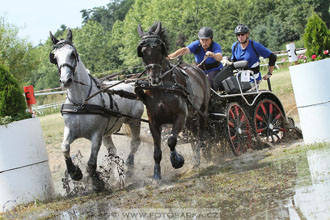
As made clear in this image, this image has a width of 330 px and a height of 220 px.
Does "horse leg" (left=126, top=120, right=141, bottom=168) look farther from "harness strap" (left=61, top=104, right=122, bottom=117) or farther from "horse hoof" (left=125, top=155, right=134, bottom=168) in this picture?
"harness strap" (left=61, top=104, right=122, bottom=117)

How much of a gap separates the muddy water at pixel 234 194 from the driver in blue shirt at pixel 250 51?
82.9 inches

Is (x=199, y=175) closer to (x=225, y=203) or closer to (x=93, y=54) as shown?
(x=225, y=203)

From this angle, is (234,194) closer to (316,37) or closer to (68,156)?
(68,156)

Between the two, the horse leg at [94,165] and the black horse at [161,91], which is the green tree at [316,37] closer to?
the black horse at [161,91]

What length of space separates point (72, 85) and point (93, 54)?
5870 cm

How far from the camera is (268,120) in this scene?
1000cm

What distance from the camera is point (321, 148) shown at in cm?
787

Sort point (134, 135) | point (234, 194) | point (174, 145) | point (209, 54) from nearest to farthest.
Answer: point (234, 194), point (174, 145), point (209, 54), point (134, 135)

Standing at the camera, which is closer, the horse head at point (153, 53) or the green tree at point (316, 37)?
the horse head at point (153, 53)

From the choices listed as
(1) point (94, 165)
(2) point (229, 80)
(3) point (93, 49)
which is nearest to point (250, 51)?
(2) point (229, 80)

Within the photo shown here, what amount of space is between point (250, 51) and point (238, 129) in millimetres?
1530

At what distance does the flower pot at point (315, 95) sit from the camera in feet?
27.2

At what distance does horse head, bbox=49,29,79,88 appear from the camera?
718cm

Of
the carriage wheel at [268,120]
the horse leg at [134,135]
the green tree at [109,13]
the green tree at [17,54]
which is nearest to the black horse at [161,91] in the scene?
the horse leg at [134,135]
